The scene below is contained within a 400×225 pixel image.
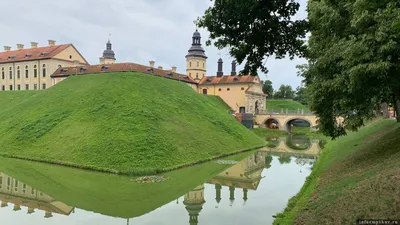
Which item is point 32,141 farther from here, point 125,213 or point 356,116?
point 356,116

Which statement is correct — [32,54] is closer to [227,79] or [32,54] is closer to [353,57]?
[227,79]

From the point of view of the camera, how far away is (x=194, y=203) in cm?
1653

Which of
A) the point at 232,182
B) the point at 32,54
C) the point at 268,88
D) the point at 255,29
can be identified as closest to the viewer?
the point at 255,29

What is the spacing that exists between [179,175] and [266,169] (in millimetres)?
7988

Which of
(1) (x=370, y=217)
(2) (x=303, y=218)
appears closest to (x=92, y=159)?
(2) (x=303, y=218)

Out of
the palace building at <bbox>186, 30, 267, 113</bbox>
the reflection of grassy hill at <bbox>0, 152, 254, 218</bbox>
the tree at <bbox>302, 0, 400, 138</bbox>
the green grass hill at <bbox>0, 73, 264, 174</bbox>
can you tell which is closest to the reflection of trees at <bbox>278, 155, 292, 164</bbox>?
the green grass hill at <bbox>0, 73, 264, 174</bbox>

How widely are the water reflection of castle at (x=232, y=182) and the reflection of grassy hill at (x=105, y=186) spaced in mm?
696

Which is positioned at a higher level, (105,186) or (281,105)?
(281,105)

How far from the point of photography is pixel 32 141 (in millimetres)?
29016

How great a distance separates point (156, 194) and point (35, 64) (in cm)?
4730

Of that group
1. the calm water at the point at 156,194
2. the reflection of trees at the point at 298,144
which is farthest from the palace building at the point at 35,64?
the reflection of trees at the point at 298,144

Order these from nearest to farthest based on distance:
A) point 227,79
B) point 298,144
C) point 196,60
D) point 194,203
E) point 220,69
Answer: point 194,203 < point 298,144 < point 227,79 < point 196,60 < point 220,69

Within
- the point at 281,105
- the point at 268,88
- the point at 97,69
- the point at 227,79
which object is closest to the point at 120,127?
the point at 97,69

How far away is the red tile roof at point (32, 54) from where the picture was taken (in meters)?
55.7
